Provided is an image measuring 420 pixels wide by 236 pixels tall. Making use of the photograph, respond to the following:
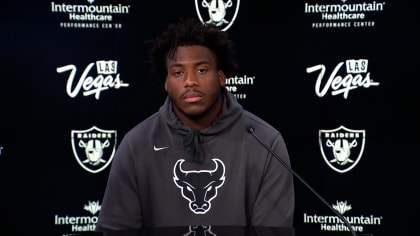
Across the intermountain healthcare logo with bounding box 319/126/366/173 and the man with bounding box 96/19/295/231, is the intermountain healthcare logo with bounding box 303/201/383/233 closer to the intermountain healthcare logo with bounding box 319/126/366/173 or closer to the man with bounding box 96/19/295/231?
the intermountain healthcare logo with bounding box 319/126/366/173

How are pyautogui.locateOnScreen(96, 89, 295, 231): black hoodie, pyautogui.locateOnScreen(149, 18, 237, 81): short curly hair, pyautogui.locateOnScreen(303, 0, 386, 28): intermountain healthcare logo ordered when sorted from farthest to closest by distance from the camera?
pyautogui.locateOnScreen(303, 0, 386, 28): intermountain healthcare logo → pyautogui.locateOnScreen(149, 18, 237, 81): short curly hair → pyautogui.locateOnScreen(96, 89, 295, 231): black hoodie

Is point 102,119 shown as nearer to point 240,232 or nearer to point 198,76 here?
point 198,76

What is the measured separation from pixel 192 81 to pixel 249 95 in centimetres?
134

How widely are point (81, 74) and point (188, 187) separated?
1.55 metres

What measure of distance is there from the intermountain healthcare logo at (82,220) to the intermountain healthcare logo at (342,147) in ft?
4.54

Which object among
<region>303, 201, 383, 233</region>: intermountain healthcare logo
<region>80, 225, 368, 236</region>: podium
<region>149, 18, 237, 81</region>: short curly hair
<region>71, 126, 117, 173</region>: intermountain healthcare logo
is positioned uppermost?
<region>149, 18, 237, 81</region>: short curly hair

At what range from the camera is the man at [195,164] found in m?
2.30

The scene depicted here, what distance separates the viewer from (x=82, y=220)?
11.9ft

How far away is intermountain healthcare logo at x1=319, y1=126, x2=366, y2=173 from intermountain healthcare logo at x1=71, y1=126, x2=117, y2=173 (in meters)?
1.24

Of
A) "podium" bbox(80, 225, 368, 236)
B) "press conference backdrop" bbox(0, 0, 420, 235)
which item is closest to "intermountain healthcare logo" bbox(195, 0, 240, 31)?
"press conference backdrop" bbox(0, 0, 420, 235)

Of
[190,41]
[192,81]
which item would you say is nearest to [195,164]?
[192,81]

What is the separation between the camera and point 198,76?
2.39 meters

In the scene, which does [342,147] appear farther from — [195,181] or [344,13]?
[195,181]

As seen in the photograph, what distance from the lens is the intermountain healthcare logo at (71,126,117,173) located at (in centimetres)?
363
